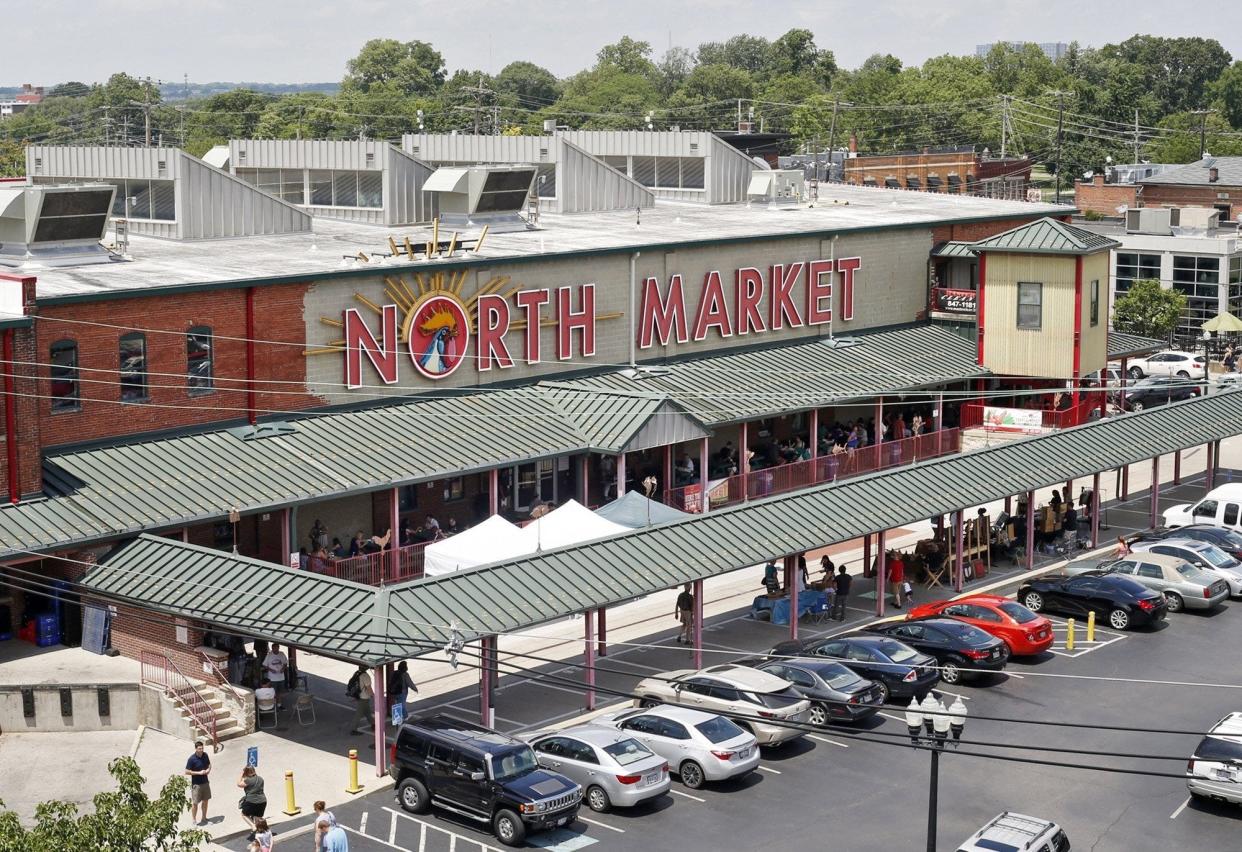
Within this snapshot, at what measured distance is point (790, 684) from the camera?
36.2 metres

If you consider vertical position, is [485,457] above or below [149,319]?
below

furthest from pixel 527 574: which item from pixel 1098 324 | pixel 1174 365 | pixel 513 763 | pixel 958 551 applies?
pixel 1174 365

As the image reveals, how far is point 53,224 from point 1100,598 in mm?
29297

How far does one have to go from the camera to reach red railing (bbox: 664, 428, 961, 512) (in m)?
52.0

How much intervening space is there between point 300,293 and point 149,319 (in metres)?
4.67

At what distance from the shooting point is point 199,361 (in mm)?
44906

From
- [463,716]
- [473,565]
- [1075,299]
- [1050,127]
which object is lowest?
[463,716]

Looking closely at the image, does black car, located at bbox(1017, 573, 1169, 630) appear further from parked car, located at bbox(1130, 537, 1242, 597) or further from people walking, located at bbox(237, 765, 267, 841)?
people walking, located at bbox(237, 765, 267, 841)

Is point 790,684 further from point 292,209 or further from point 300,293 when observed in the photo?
point 292,209

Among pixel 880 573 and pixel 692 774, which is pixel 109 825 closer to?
pixel 692 774

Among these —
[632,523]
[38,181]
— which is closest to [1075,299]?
[632,523]

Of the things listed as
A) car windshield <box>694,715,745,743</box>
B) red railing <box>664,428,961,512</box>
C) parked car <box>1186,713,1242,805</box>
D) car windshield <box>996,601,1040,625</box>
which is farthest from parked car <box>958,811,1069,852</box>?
red railing <box>664,428,961,512</box>

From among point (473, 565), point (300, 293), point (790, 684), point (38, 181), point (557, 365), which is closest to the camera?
point (790, 684)

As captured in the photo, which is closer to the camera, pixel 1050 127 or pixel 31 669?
pixel 31 669
